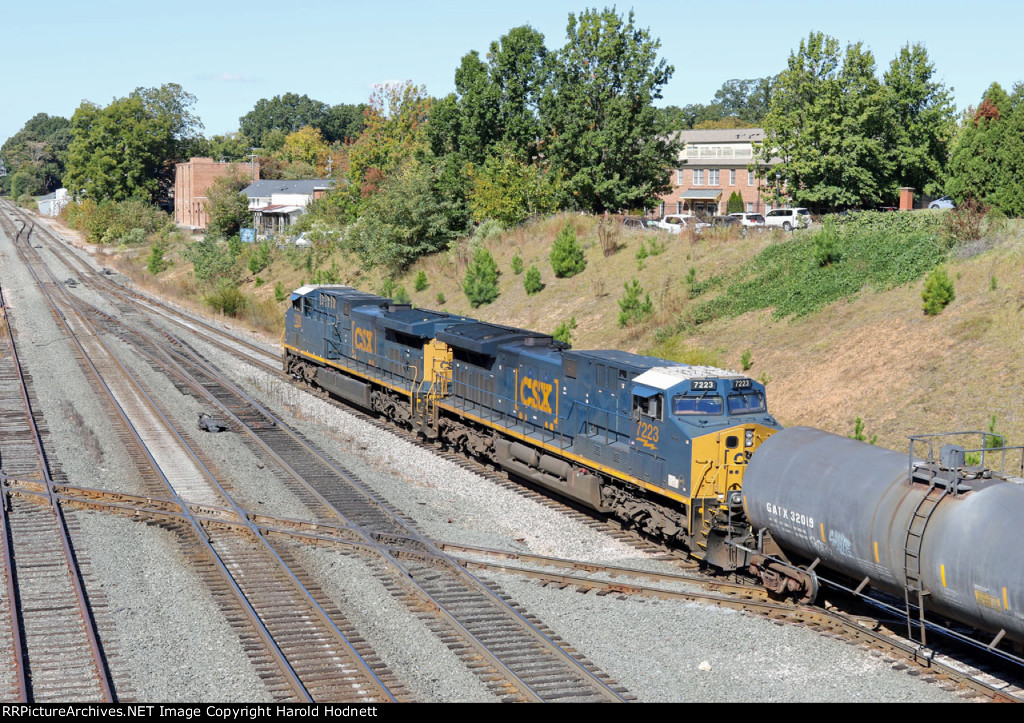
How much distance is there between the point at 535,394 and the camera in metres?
21.3

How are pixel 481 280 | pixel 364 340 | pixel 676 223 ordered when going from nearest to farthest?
pixel 364 340, pixel 481 280, pixel 676 223

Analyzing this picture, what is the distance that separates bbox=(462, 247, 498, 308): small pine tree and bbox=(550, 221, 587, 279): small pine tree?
11.2 feet

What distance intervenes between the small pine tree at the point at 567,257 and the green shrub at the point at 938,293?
19465mm

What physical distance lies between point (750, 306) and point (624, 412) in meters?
16.7

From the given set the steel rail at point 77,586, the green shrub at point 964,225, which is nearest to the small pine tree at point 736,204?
the green shrub at point 964,225

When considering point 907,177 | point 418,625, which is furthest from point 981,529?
point 907,177

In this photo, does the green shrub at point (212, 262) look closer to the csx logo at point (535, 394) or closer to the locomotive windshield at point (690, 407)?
the csx logo at point (535, 394)

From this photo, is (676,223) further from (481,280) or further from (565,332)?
(565,332)

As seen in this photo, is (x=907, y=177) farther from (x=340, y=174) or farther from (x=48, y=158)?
(x=48, y=158)

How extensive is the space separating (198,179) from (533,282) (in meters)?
70.3

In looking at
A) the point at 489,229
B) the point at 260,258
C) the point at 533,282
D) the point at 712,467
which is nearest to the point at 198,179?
the point at 260,258

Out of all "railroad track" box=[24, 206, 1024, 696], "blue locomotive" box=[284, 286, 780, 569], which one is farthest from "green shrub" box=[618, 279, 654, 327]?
"railroad track" box=[24, 206, 1024, 696]

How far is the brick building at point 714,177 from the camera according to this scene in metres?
78.2
